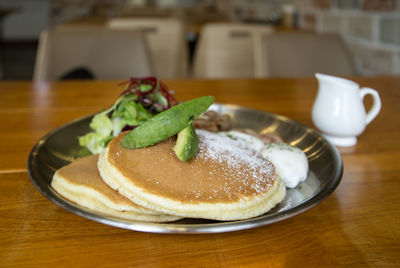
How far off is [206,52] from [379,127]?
74.5 inches

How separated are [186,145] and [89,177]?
0.18 m

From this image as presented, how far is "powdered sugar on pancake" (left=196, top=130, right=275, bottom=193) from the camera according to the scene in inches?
24.4

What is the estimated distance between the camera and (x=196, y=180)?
1.94 feet

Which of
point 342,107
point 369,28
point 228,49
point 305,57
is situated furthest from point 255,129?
point 228,49

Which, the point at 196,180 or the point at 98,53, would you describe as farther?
the point at 98,53

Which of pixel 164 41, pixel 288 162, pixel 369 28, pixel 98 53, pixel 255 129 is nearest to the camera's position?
pixel 288 162

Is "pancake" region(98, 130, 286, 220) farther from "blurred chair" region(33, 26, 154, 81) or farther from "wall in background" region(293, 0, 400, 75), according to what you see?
"wall in background" region(293, 0, 400, 75)

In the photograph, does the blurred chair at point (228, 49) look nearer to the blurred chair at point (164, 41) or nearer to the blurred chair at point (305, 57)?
the blurred chair at point (164, 41)

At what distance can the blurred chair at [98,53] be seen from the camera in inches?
75.8

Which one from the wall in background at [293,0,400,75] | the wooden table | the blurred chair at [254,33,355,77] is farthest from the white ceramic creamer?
the wall in background at [293,0,400,75]

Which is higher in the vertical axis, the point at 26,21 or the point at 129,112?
the point at 129,112

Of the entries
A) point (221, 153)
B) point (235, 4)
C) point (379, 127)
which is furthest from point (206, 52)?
point (235, 4)

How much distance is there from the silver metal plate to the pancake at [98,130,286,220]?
26 mm

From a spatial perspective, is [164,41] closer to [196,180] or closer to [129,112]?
[129,112]
